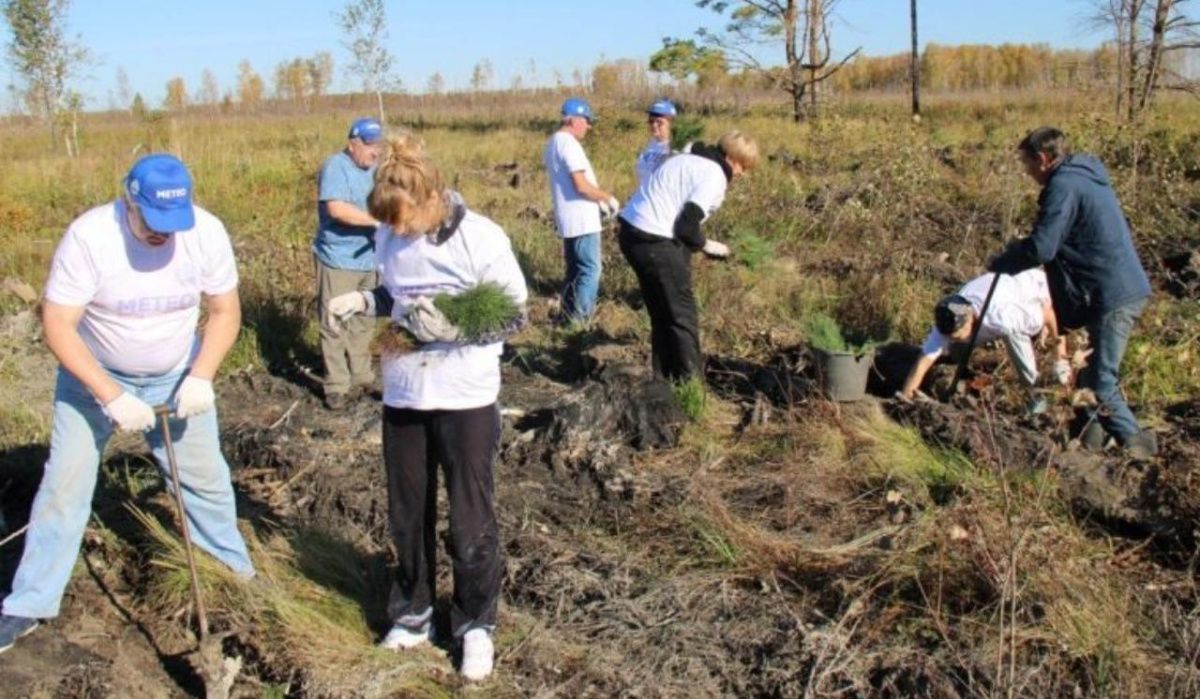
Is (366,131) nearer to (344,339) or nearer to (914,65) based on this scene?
(344,339)

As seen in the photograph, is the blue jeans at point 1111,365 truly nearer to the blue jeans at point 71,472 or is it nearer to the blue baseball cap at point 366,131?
the blue baseball cap at point 366,131

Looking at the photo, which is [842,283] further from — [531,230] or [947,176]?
[947,176]

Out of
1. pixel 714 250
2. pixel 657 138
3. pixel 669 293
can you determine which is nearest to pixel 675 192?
pixel 714 250

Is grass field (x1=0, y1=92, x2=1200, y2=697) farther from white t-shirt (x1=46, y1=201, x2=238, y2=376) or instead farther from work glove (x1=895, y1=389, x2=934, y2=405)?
white t-shirt (x1=46, y1=201, x2=238, y2=376)

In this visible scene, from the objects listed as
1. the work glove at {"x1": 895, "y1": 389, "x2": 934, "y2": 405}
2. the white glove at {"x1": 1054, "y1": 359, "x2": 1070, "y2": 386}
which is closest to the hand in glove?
the white glove at {"x1": 1054, "y1": 359, "x2": 1070, "y2": 386}

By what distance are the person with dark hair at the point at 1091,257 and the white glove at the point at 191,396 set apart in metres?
3.68

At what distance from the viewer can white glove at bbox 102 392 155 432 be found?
317 centimetres

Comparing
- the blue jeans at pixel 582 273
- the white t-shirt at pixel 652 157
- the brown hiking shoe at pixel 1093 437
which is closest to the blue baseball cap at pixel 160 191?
the brown hiking shoe at pixel 1093 437

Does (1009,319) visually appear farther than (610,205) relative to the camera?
No

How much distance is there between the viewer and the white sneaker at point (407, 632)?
11.2 ft

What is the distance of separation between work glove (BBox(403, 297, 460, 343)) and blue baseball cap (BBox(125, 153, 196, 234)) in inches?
30.6

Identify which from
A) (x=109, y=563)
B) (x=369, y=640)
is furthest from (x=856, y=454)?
(x=109, y=563)

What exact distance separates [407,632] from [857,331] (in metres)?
4.68

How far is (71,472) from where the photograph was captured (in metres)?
3.37
